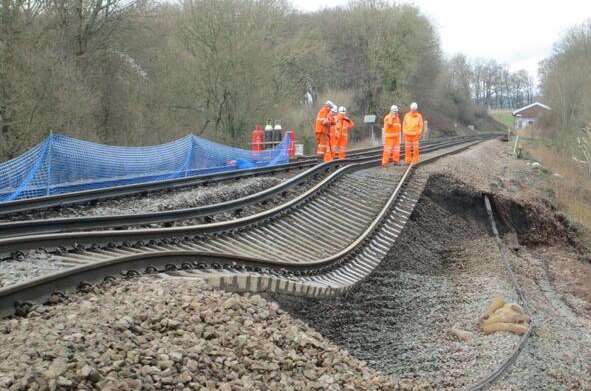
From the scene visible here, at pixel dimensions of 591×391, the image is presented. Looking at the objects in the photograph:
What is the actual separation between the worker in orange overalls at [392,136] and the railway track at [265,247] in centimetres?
345

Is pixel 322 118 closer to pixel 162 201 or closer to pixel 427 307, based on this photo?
pixel 162 201

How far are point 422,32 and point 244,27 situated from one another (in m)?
32.6

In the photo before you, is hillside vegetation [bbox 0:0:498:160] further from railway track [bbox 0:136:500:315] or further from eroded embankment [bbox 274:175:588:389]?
eroded embankment [bbox 274:175:588:389]

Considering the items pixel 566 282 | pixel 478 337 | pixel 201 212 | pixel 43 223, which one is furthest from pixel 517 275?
pixel 43 223

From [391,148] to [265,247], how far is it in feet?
36.4

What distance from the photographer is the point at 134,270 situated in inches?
258

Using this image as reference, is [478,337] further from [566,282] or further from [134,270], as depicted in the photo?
[566,282]

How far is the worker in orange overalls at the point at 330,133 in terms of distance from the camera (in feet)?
65.7

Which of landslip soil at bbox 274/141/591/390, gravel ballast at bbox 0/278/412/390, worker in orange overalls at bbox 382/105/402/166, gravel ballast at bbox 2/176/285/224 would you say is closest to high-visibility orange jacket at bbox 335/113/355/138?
worker in orange overalls at bbox 382/105/402/166

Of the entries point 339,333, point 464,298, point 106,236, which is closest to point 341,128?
point 464,298

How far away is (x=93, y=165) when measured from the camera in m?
14.0

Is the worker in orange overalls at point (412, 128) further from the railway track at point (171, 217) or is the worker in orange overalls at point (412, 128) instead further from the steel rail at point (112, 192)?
the railway track at point (171, 217)

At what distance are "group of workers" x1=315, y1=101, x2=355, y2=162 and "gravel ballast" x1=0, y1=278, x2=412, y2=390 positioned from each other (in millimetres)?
14057

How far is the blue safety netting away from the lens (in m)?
12.1
